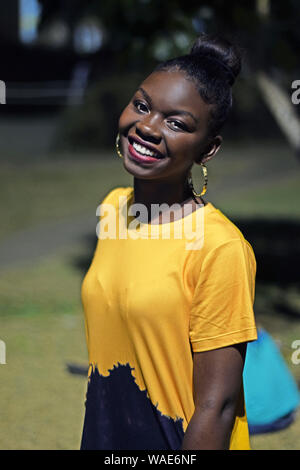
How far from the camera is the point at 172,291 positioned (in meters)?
1.86

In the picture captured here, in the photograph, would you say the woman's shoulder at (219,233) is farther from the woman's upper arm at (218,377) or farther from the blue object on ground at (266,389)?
the blue object on ground at (266,389)

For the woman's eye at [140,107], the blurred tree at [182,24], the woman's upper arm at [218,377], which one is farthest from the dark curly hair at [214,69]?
the blurred tree at [182,24]

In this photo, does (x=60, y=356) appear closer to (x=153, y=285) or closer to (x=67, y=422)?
(x=67, y=422)

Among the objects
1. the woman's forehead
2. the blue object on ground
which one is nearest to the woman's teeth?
the woman's forehead

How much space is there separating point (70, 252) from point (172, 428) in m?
7.23

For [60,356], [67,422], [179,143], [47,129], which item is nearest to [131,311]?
[179,143]

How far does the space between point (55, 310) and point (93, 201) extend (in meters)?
6.09

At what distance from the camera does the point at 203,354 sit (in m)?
1.84

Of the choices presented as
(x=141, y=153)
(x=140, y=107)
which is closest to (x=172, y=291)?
(x=141, y=153)

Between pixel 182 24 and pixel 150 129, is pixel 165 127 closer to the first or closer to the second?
pixel 150 129

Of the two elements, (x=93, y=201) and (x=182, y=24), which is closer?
(x=182, y=24)

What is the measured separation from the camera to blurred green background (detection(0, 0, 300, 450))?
500 cm

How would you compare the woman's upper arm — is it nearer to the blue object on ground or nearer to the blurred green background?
the blurred green background

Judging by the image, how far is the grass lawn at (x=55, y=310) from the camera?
446 centimetres
